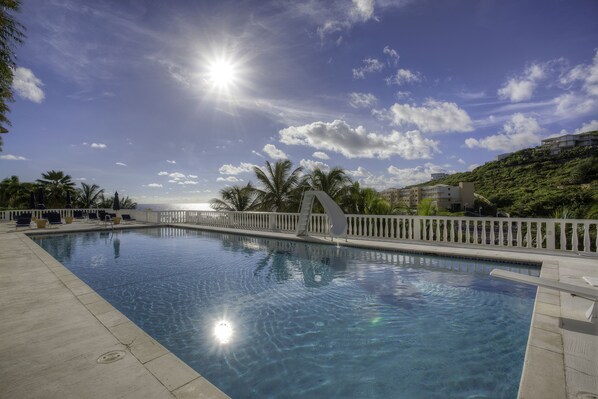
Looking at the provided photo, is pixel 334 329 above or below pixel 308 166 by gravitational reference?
below

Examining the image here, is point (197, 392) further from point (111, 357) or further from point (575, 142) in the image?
point (575, 142)

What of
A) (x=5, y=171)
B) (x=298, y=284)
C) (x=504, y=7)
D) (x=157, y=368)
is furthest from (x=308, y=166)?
(x=5, y=171)

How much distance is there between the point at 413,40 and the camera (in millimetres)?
10203

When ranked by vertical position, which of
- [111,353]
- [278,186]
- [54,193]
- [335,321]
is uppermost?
[278,186]

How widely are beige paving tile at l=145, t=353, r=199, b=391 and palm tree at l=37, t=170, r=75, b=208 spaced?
29.1 m

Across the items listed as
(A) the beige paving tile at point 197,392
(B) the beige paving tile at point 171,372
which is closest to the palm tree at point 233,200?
(B) the beige paving tile at point 171,372

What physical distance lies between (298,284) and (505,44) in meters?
10.5

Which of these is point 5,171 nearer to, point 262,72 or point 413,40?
point 262,72

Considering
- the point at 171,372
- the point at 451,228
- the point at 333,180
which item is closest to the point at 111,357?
the point at 171,372

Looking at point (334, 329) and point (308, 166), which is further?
point (308, 166)

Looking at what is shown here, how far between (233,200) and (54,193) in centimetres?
1649

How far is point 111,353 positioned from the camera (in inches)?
92.6

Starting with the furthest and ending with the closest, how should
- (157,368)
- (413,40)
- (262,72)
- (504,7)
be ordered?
(262,72) → (413,40) → (504,7) → (157,368)

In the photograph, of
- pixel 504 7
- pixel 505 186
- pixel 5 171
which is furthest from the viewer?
pixel 505 186
